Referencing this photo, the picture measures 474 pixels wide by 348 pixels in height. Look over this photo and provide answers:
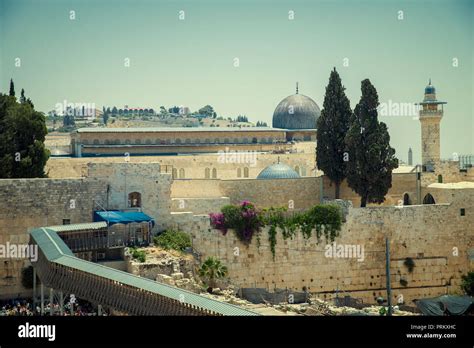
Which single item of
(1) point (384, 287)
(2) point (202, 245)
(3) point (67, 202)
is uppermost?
(3) point (67, 202)

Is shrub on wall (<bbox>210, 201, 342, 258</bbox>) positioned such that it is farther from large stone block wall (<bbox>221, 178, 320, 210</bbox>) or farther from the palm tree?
large stone block wall (<bbox>221, 178, 320, 210</bbox>)

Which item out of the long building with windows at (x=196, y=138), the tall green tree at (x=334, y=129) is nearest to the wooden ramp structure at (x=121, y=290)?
the tall green tree at (x=334, y=129)

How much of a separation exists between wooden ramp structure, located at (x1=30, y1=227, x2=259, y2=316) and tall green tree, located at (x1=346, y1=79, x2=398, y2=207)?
13.6m

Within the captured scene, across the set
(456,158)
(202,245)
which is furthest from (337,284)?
(456,158)

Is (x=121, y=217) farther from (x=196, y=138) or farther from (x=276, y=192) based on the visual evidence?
(x=196, y=138)

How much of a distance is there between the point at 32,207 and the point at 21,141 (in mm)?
3718

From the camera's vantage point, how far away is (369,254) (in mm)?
25312

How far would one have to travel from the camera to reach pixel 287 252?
949 inches

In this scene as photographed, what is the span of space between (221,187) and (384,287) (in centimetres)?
723

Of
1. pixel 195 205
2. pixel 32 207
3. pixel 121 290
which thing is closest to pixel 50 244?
pixel 121 290

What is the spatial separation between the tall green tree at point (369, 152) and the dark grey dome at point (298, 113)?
11.9m

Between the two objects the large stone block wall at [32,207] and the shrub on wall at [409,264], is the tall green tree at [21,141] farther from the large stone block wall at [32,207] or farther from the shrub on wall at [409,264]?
the shrub on wall at [409,264]

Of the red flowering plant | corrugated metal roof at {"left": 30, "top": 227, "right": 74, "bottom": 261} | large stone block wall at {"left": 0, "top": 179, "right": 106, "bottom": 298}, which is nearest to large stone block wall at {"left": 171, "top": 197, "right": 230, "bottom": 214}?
the red flowering plant
